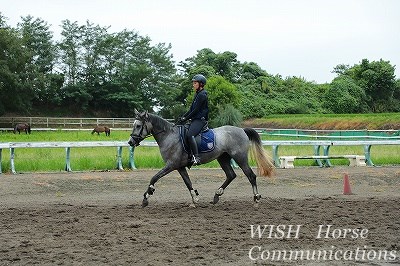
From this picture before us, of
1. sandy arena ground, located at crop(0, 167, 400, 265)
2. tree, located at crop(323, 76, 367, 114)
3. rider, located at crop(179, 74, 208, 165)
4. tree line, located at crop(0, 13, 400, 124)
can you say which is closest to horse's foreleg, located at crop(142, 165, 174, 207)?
sandy arena ground, located at crop(0, 167, 400, 265)

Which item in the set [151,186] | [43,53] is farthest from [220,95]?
[151,186]

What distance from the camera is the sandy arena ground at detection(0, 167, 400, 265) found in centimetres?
760

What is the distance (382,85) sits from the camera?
230 ft

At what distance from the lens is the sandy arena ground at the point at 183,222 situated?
24.9 ft

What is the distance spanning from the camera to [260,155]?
1358 cm

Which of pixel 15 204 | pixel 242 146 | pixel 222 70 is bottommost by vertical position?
Answer: pixel 15 204

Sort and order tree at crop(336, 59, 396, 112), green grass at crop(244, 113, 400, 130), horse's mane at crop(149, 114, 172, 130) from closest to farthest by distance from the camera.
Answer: horse's mane at crop(149, 114, 172, 130) → green grass at crop(244, 113, 400, 130) → tree at crop(336, 59, 396, 112)

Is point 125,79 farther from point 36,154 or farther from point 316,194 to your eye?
point 316,194

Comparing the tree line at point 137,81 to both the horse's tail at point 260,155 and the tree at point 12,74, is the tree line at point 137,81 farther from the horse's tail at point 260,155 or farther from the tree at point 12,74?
the horse's tail at point 260,155

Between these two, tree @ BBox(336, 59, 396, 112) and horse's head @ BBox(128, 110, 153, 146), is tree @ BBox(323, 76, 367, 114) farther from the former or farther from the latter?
horse's head @ BBox(128, 110, 153, 146)

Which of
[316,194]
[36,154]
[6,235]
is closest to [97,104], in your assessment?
[36,154]

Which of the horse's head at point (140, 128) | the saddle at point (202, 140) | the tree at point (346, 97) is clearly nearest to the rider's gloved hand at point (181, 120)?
the saddle at point (202, 140)

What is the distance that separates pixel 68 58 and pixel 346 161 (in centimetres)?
6116

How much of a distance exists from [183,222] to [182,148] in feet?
8.64
